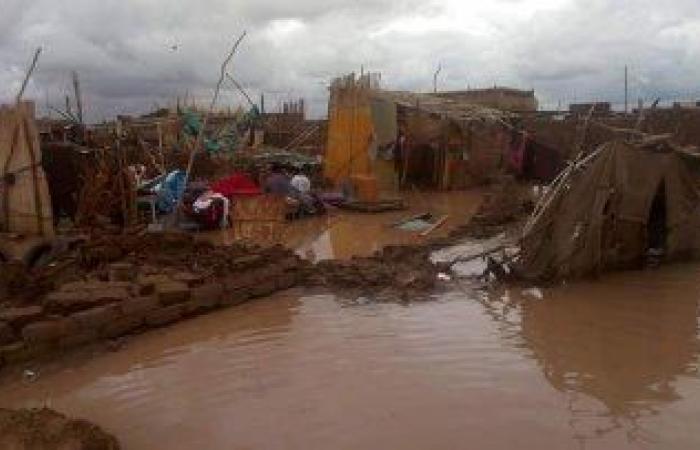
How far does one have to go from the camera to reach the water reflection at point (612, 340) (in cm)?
582

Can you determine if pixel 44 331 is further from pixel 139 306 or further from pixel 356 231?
pixel 356 231

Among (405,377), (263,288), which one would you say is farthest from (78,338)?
(405,377)

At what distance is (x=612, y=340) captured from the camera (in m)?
7.48

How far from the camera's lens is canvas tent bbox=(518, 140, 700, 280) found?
9.65 meters

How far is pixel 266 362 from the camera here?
22.9 ft

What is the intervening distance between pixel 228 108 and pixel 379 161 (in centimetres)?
1349

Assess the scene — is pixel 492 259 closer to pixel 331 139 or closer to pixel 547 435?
pixel 547 435

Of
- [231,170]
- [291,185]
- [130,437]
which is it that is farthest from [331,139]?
[130,437]

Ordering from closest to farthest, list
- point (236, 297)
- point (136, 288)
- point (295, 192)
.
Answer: point (136, 288) < point (236, 297) < point (295, 192)

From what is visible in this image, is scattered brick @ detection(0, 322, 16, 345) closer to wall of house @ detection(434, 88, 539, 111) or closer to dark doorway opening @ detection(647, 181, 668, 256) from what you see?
dark doorway opening @ detection(647, 181, 668, 256)

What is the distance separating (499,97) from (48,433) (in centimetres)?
2996

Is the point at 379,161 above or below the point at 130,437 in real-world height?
above

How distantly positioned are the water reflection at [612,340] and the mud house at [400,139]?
1006 centimetres

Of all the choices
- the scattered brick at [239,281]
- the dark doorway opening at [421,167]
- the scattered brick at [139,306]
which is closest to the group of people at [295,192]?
the dark doorway opening at [421,167]
